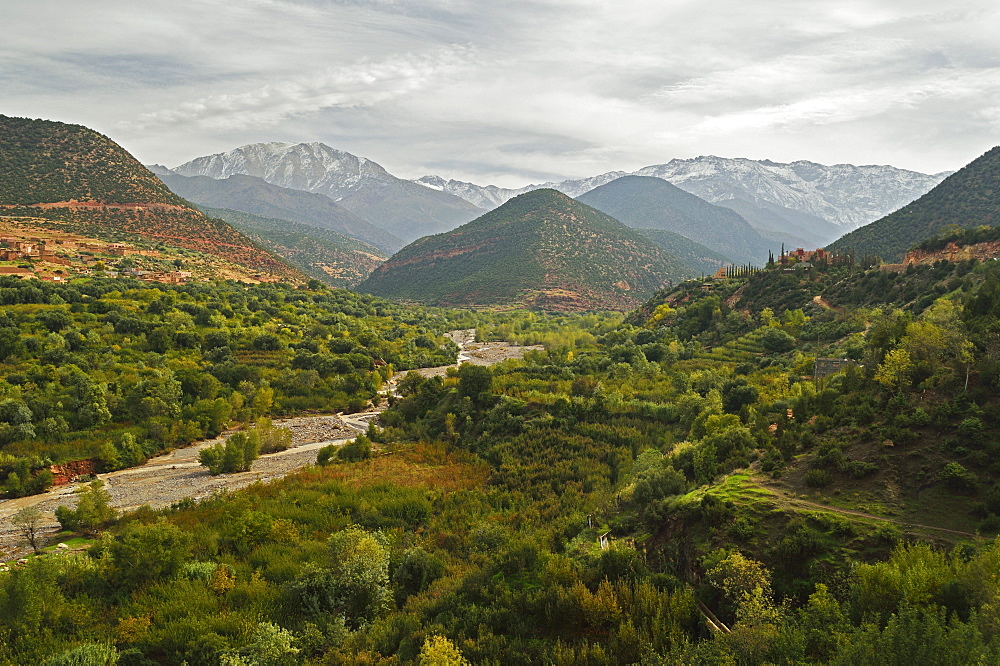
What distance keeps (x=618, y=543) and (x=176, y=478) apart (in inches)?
1211

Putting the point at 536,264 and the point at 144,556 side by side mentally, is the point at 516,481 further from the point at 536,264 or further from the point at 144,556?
the point at 536,264

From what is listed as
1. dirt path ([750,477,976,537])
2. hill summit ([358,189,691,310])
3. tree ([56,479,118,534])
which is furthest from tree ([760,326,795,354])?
hill summit ([358,189,691,310])

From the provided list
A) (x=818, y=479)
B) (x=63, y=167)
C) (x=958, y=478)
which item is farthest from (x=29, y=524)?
(x=63, y=167)

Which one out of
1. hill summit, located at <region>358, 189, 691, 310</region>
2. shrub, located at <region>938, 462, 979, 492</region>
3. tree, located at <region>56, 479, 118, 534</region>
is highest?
hill summit, located at <region>358, 189, 691, 310</region>

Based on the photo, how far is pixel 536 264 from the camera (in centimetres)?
14625

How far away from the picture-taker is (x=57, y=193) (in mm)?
94750

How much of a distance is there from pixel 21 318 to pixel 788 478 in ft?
206

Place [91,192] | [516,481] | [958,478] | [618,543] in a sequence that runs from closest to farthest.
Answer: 1. [958,478]
2. [618,543]
3. [516,481]
4. [91,192]

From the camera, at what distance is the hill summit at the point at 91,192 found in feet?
301

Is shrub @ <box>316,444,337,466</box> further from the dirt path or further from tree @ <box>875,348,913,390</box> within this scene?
tree @ <box>875,348,913,390</box>

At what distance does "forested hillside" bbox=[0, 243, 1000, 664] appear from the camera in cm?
1225

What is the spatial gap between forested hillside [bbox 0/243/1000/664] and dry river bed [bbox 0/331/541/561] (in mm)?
4228

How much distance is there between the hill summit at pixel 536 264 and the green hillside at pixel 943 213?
177ft

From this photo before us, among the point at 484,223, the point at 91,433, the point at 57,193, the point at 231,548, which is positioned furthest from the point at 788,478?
the point at 484,223
